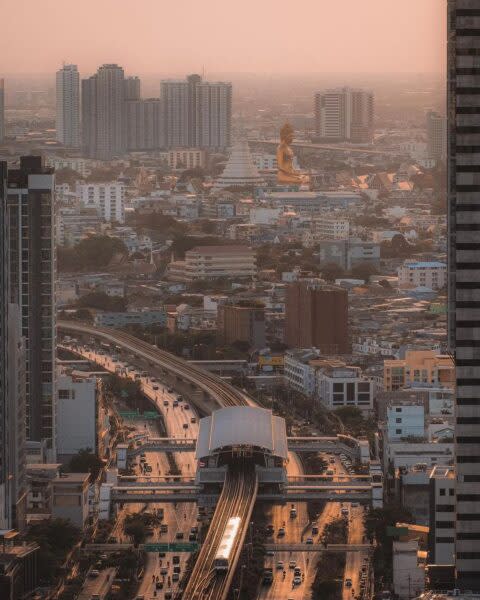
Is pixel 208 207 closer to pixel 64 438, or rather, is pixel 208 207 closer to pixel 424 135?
pixel 424 135

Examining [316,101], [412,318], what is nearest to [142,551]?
[412,318]

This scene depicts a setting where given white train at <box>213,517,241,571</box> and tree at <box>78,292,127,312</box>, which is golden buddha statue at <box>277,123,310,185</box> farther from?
white train at <box>213,517,241,571</box>

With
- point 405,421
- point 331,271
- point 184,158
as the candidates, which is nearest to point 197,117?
point 184,158

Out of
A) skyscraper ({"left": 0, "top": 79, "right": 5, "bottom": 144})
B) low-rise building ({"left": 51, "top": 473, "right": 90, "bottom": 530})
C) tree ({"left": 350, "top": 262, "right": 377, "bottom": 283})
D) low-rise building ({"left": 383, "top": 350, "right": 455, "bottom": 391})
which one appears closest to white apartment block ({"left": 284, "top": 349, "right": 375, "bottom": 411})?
low-rise building ({"left": 383, "top": 350, "right": 455, "bottom": 391})

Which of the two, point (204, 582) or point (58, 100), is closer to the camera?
point (204, 582)

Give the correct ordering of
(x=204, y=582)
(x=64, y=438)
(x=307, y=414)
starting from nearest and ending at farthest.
Answer: (x=204, y=582), (x=64, y=438), (x=307, y=414)

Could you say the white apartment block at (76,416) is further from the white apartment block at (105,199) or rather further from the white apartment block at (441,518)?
the white apartment block at (105,199)
